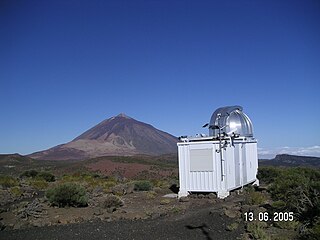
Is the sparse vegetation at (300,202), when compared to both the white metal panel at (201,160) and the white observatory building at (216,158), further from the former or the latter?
the white metal panel at (201,160)

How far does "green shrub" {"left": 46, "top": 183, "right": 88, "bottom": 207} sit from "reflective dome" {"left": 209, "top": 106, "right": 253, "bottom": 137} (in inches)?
222

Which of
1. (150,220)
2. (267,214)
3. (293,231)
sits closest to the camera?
(293,231)

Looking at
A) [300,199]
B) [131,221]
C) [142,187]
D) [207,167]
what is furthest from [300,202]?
[142,187]

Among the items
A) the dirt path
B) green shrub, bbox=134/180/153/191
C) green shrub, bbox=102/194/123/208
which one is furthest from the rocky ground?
green shrub, bbox=134/180/153/191

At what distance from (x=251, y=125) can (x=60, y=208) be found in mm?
9322

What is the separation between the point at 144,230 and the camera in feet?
25.6

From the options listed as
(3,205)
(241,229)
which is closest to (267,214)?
(241,229)

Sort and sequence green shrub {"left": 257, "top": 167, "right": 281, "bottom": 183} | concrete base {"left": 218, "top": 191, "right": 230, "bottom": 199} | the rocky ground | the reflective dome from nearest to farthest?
the rocky ground, concrete base {"left": 218, "top": 191, "right": 230, "bottom": 199}, the reflective dome, green shrub {"left": 257, "top": 167, "right": 281, "bottom": 183}

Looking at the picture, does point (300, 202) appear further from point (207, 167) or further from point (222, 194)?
point (207, 167)

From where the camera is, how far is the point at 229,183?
1294cm

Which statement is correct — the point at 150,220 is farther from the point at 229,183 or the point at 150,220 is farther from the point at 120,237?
the point at 229,183

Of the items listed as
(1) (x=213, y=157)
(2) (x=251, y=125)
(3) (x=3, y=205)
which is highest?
(2) (x=251, y=125)

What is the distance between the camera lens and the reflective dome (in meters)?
14.2

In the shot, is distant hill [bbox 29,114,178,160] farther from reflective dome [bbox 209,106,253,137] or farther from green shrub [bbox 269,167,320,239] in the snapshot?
green shrub [bbox 269,167,320,239]
